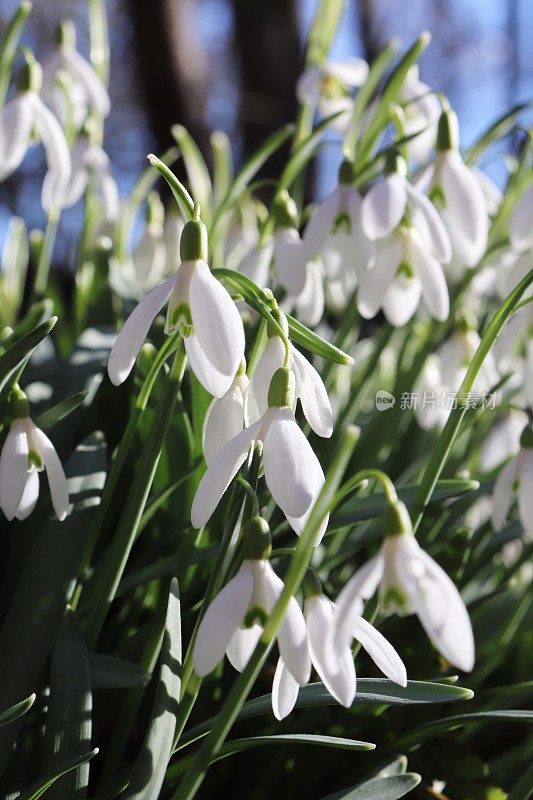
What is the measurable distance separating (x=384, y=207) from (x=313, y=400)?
1.11 feet

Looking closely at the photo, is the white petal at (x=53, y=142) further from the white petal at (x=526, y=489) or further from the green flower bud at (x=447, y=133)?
the white petal at (x=526, y=489)

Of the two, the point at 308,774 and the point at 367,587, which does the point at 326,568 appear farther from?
the point at 367,587

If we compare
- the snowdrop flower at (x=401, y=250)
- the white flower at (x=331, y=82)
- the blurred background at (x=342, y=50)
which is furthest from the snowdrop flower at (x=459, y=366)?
the blurred background at (x=342, y=50)

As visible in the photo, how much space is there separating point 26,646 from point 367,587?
0.42 meters

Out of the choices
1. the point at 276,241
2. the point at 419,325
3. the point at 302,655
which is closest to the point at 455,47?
the point at 419,325

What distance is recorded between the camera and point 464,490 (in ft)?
3.07

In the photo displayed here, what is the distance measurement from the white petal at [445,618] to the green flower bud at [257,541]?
0.40 feet

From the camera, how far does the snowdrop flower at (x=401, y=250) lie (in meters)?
1.00

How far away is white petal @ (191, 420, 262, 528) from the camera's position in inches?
25.9

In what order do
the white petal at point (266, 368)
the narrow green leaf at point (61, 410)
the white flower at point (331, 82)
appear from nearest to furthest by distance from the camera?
the white petal at point (266, 368), the narrow green leaf at point (61, 410), the white flower at point (331, 82)

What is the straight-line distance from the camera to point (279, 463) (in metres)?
0.65

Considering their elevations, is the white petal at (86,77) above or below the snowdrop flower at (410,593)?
above

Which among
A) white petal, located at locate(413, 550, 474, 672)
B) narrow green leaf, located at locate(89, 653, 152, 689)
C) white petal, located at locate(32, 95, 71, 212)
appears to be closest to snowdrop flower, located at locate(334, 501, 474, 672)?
white petal, located at locate(413, 550, 474, 672)

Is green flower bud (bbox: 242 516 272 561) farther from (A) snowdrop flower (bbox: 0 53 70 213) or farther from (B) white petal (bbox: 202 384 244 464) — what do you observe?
(A) snowdrop flower (bbox: 0 53 70 213)
